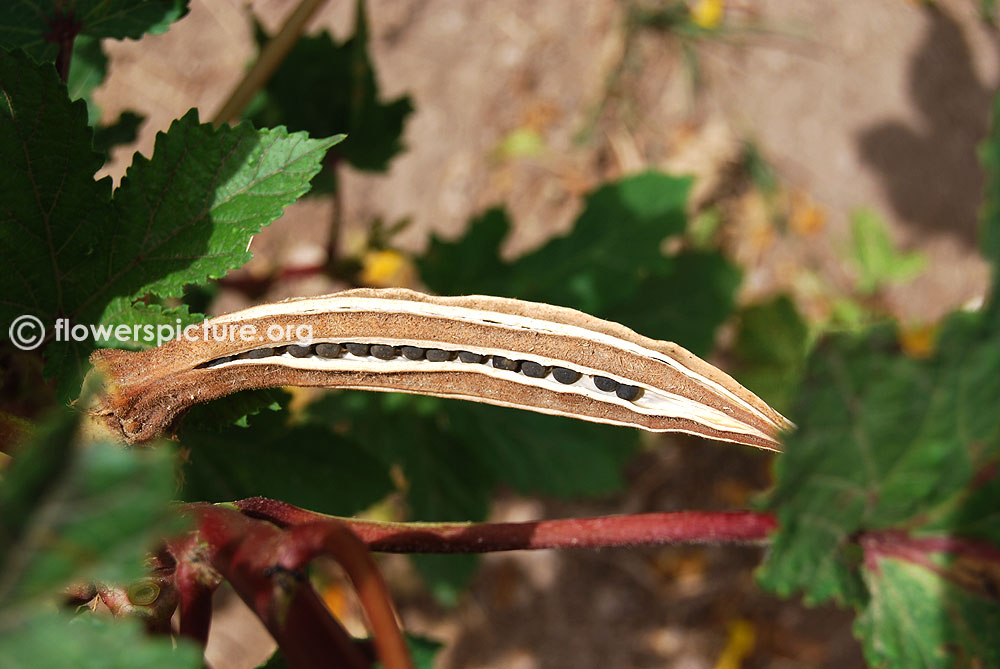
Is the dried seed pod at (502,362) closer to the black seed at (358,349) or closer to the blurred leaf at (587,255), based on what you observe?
the black seed at (358,349)

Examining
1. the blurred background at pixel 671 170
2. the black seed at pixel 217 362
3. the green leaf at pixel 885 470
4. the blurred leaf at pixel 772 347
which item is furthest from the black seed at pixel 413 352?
the blurred leaf at pixel 772 347

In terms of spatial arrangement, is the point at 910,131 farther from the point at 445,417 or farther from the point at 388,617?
the point at 388,617

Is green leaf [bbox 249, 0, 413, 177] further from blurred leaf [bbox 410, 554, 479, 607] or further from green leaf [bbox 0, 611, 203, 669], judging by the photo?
green leaf [bbox 0, 611, 203, 669]

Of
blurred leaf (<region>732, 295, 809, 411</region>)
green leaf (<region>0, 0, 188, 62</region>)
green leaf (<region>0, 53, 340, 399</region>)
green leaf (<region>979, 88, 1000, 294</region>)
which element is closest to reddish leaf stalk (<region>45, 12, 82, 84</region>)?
green leaf (<region>0, 0, 188, 62</region>)

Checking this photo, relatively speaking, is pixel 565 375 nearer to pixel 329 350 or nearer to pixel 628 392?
pixel 628 392

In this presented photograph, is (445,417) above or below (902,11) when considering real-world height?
below

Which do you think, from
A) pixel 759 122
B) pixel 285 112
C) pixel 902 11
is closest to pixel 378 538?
pixel 285 112

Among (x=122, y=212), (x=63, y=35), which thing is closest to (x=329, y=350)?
(x=122, y=212)
